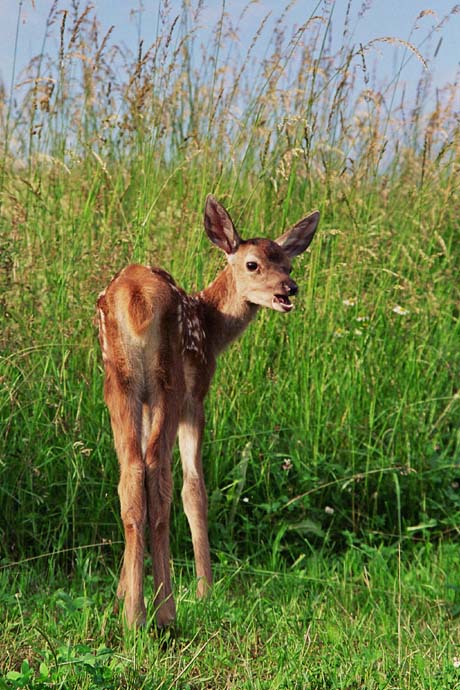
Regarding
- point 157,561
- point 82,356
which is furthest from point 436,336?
point 157,561

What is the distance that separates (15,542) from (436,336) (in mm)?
2922

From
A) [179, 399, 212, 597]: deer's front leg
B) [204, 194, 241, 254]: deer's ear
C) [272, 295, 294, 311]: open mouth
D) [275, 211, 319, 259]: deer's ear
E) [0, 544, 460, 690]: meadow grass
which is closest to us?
[0, 544, 460, 690]: meadow grass

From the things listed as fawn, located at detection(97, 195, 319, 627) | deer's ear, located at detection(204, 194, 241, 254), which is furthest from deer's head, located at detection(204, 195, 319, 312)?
fawn, located at detection(97, 195, 319, 627)

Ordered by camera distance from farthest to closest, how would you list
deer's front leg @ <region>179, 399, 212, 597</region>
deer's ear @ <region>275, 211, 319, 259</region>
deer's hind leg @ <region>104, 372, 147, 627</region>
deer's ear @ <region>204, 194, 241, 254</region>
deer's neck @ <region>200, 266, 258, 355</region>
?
deer's ear @ <region>275, 211, 319, 259</region> < deer's neck @ <region>200, 266, 258, 355</region> < deer's ear @ <region>204, 194, 241, 254</region> < deer's front leg @ <region>179, 399, 212, 597</region> < deer's hind leg @ <region>104, 372, 147, 627</region>

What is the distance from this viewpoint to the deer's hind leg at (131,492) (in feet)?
11.3

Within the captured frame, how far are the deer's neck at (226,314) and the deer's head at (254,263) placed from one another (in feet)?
0.14

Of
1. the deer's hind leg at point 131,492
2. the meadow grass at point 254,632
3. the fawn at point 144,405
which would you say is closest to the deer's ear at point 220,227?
the fawn at point 144,405

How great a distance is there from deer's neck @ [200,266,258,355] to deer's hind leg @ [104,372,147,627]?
Result: 3.49ft

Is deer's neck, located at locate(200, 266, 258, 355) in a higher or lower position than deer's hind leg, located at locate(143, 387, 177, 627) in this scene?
higher

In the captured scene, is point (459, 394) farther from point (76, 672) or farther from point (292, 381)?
point (76, 672)

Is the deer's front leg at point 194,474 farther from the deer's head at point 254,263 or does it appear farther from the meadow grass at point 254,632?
the deer's head at point 254,263

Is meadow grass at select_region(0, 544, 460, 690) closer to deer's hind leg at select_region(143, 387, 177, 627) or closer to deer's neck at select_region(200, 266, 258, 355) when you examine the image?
deer's hind leg at select_region(143, 387, 177, 627)

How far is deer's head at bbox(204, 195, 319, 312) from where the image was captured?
453 cm

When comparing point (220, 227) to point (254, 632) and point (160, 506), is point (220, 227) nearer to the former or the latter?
point (160, 506)
